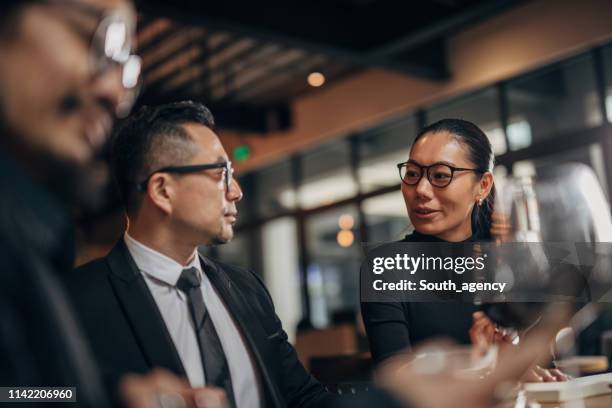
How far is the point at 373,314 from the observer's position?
1527mm

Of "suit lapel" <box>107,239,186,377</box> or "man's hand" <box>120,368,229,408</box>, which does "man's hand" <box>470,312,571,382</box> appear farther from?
"suit lapel" <box>107,239,186,377</box>

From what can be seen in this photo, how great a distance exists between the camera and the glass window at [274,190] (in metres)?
→ 8.81

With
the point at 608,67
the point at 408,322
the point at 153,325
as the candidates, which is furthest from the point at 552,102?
the point at 153,325

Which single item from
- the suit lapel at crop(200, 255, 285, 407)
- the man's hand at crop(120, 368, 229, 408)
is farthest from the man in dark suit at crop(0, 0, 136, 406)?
the suit lapel at crop(200, 255, 285, 407)

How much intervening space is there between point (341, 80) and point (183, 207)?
671 centimetres

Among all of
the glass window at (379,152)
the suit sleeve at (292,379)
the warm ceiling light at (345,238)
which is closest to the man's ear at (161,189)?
the suit sleeve at (292,379)

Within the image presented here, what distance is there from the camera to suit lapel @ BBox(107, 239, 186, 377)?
46.3 inches

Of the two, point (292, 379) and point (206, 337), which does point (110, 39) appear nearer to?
point (206, 337)

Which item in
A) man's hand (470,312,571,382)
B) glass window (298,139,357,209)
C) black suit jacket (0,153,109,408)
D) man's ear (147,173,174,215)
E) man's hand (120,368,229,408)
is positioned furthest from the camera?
glass window (298,139,357,209)

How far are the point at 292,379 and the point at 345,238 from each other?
659cm

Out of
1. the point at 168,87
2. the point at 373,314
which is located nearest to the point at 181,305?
the point at 373,314

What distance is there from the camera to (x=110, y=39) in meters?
0.72

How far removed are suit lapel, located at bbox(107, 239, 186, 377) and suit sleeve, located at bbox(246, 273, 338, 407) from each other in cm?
29

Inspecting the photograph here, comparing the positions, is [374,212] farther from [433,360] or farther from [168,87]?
[433,360]
